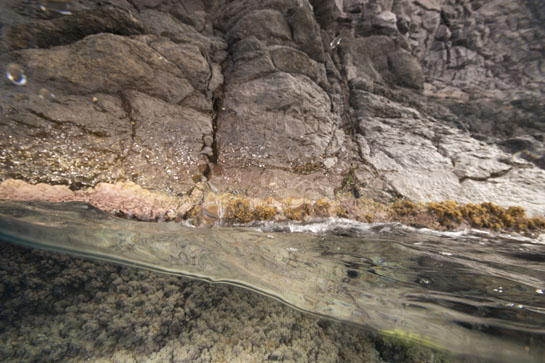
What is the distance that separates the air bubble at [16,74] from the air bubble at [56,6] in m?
1.14

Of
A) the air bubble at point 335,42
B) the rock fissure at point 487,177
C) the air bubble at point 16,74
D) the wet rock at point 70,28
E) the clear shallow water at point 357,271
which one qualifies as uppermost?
the air bubble at point 335,42

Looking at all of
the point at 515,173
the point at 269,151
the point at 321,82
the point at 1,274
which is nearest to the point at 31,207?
the point at 1,274

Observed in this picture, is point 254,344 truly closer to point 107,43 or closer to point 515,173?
point 107,43

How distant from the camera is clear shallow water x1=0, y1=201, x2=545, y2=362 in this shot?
1802mm

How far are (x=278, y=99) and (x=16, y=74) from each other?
3.83 meters

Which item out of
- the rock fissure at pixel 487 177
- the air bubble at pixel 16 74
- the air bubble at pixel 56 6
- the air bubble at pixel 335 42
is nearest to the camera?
the air bubble at pixel 16 74

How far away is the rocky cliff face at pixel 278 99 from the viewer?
10.6 feet

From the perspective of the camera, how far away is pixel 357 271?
2.33 metres

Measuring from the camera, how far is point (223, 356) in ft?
5.54

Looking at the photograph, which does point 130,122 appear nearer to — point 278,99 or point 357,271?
point 278,99

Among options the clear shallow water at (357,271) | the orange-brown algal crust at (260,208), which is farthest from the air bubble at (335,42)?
the clear shallow water at (357,271)

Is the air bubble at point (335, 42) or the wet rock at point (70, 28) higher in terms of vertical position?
the air bubble at point (335, 42)

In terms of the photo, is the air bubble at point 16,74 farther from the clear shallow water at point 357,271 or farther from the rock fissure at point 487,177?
the rock fissure at point 487,177

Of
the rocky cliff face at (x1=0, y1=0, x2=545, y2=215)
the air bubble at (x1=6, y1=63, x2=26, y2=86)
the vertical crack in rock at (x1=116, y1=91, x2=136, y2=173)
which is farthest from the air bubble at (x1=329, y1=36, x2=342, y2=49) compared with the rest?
the air bubble at (x1=6, y1=63, x2=26, y2=86)
